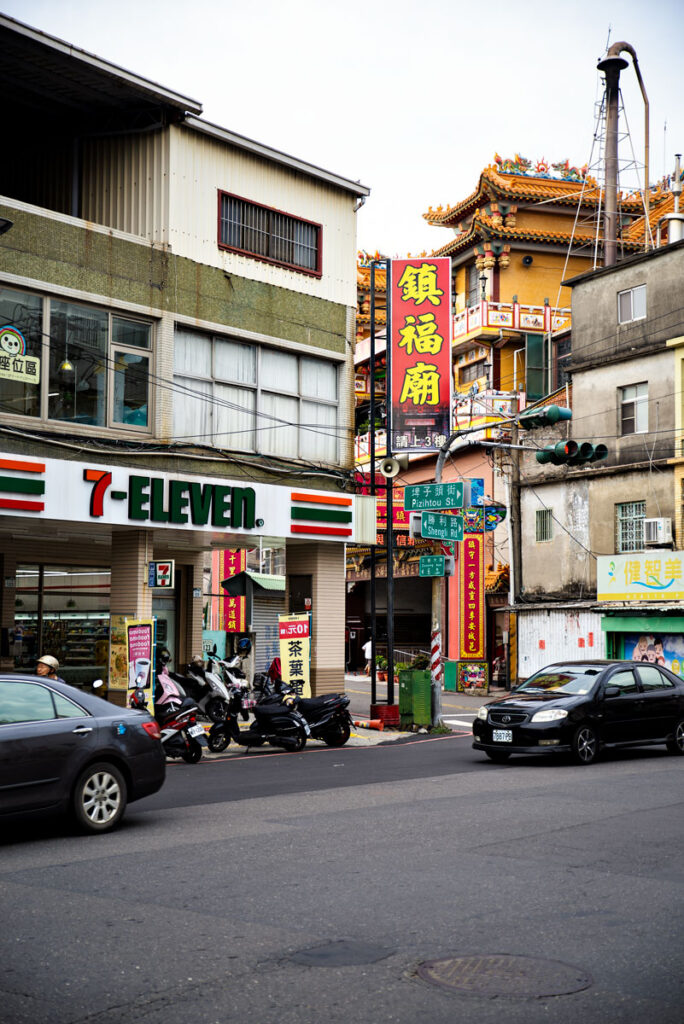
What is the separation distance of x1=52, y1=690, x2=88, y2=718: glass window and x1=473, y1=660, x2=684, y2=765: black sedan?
305 inches

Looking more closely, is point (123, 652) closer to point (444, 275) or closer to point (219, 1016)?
point (444, 275)

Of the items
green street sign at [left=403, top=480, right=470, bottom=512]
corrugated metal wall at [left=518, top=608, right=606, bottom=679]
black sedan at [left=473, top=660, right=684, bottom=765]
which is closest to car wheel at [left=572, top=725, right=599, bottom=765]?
black sedan at [left=473, top=660, right=684, bottom=765]

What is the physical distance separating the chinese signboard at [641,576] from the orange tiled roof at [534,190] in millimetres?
19177

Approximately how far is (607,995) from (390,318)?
19.3 m

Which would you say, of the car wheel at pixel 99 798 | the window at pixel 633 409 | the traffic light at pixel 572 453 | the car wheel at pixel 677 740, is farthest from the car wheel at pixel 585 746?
the window at pixel 633 409

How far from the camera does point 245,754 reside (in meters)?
18.5

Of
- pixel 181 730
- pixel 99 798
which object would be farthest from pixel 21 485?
pixel 99 798

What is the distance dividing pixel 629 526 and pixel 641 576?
2160mm

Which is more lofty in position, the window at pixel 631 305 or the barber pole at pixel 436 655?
the window at pixel 631 305

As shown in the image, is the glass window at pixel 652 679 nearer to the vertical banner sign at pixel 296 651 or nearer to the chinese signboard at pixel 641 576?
the vertical banner sign at pixel 296 651

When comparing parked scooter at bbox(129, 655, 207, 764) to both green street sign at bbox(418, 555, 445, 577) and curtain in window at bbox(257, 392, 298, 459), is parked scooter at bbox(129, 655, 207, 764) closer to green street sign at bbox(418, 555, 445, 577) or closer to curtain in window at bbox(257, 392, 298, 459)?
curtain in window at bbox(257, 392, 298, 459)

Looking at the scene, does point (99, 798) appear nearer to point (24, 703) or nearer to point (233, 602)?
point (24, 703)

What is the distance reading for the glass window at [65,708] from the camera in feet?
33.4

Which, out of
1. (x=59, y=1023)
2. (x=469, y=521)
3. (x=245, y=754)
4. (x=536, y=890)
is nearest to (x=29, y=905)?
(x=59, y=1023)
